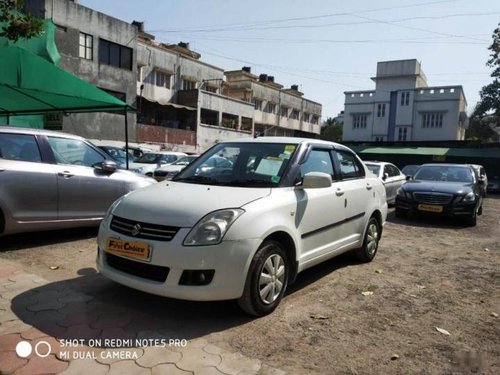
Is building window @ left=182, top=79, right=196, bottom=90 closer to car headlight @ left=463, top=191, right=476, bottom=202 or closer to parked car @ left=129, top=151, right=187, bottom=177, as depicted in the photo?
parked car @ left=129, top=151, right=187, bottom=177

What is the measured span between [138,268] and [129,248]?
0.19m

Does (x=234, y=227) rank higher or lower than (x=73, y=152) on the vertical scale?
lower

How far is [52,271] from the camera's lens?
4875 mm

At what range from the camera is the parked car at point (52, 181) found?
5496 millimetres

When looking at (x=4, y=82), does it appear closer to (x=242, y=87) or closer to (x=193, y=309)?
(x=193, y=309)

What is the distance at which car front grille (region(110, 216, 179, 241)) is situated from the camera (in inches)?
139

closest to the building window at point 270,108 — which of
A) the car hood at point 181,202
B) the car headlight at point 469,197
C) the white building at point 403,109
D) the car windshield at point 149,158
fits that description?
the white building at point 403,109

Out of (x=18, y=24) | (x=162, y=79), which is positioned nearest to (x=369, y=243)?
(x=18, y=24)

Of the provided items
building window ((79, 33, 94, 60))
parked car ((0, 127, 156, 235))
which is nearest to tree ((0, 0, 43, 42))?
parked car ((0, 127, 156, 235))

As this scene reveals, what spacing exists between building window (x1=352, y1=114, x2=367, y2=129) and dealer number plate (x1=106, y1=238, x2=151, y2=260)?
4194 centimetres

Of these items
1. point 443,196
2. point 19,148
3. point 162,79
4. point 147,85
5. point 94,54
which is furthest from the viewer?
point 162,79

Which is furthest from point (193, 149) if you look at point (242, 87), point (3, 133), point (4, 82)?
point (3, 133)

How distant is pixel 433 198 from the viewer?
9828 mm

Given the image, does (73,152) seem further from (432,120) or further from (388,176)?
(432,120)
